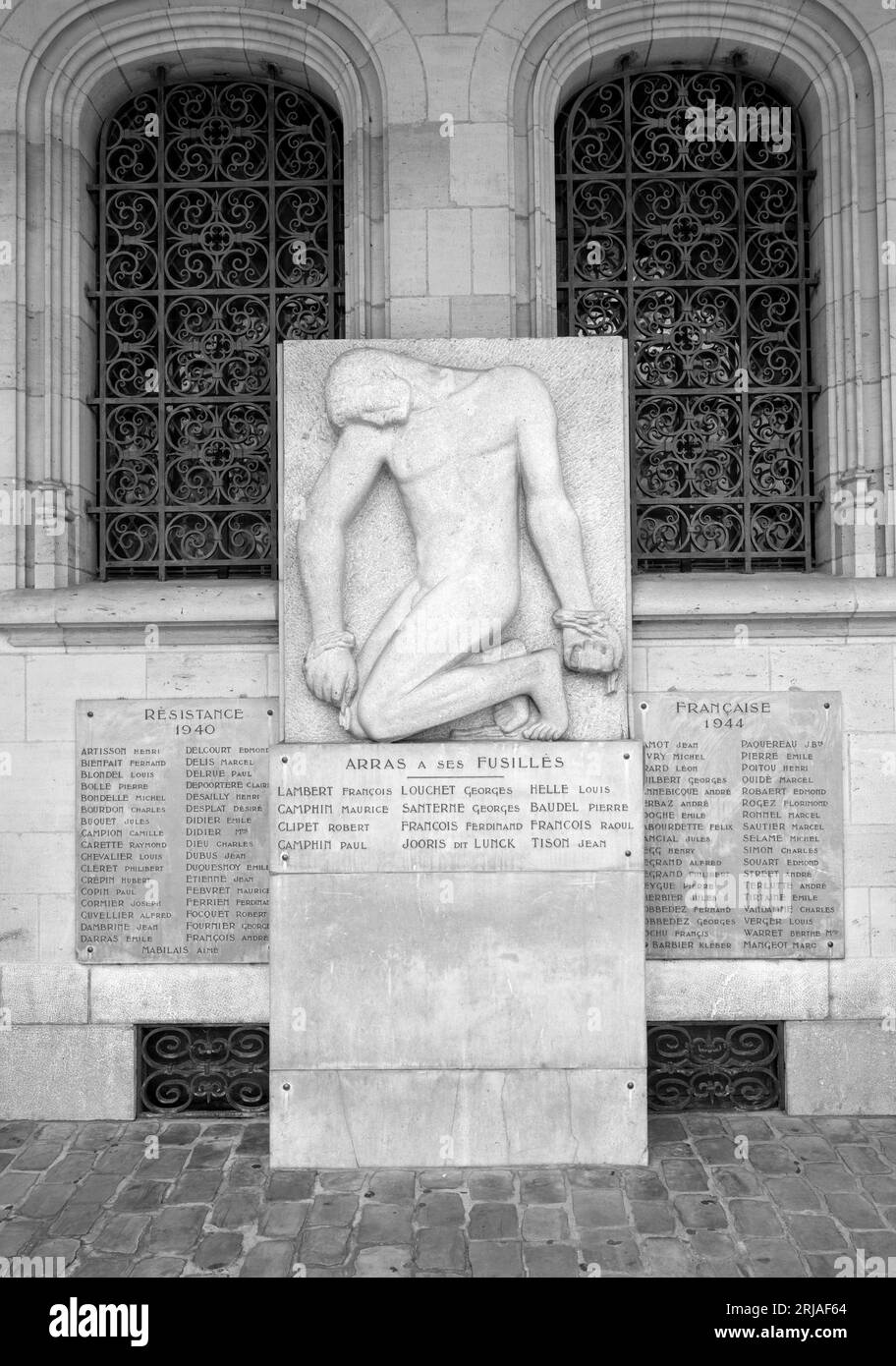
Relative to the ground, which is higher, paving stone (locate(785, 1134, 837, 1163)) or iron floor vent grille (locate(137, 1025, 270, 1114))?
iron floor vent grille (locate(137, 1025, 270, 1114))

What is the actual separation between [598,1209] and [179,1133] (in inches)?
84.5

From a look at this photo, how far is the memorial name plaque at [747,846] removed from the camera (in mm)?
5094

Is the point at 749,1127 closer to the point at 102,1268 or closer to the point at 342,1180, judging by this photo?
the point at 342,1180

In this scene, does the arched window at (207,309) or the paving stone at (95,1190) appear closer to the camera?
the paving stone at (95,1190)

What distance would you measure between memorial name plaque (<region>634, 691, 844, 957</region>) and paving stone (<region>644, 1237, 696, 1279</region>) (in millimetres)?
1574

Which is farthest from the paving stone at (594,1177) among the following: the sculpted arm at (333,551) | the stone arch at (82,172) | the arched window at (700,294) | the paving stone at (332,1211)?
the stone arch at (82,172)

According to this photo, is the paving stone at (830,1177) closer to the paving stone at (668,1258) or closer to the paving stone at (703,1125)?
the paving stone at (703,1125)

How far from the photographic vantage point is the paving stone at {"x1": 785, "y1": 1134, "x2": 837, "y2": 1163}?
451 centimetres

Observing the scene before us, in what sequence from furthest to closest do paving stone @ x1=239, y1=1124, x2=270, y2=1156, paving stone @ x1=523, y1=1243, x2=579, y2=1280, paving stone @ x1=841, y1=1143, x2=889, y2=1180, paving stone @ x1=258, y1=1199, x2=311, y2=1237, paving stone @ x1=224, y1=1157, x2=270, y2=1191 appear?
1. paving stone @ x1=239, y1=1124, x2=270, y2=1156
2. paving stone @ x1=841, y1=1143, x2=889, y2=1180
3. paving stone @ x1=224, y1=1157, x2=270, y2=1191
4. paving stone @ x1=258, y1=1199, x2=311, y2=1237
5. paving stone @ x1=523, y1=1243, x2=579, y2=1280

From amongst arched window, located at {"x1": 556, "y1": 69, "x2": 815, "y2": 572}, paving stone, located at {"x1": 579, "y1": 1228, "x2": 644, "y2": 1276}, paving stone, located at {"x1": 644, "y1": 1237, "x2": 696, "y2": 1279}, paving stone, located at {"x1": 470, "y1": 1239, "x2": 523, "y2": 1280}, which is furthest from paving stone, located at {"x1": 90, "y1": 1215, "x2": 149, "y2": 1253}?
arched window, located at {"x1": 556, "y1": 69, "x2": 815, "y2": 572}

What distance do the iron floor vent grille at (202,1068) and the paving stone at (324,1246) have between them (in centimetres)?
137

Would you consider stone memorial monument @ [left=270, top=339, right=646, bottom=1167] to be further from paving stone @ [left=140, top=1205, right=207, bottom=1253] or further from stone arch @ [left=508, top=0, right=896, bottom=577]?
stone arch @ [left=508, top=0, right=896, bottom=577]
